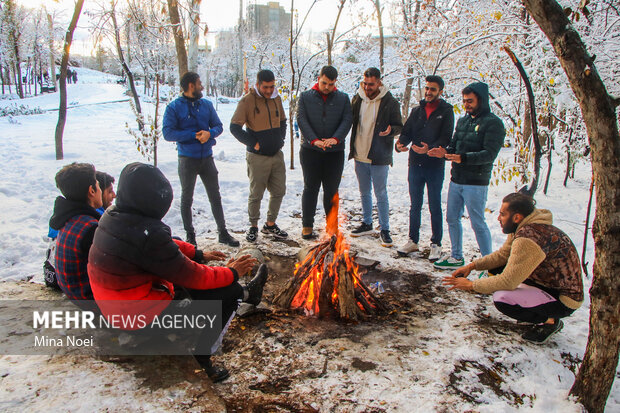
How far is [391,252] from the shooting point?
4.85 m

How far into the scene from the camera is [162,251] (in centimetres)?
222

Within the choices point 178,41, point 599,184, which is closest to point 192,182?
point 178,41

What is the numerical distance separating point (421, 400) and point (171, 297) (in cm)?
176

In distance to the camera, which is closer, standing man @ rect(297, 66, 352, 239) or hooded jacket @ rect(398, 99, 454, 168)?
hooded jacket @ rect(398, 99, 454, 168)

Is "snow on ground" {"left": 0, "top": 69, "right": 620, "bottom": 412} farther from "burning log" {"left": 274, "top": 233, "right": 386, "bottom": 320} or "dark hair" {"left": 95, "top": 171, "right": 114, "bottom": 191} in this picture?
"dark hair" {"left": 95, "top": 171, "right": 114, "bottom": 191}

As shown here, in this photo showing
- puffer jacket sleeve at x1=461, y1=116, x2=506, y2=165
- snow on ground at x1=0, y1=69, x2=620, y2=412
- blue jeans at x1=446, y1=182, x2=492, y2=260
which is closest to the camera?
snow on ground at x1=0, y1=69, x2=620, y2=412

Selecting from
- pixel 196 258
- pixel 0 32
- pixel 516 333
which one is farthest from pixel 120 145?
pixel 0 32

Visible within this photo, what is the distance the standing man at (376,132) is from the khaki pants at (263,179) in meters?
1.11

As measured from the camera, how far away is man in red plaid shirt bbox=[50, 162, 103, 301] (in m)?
2.70

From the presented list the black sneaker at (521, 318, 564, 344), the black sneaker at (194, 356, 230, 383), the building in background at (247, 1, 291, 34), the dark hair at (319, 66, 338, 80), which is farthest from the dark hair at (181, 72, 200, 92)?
the building in background at (247, 1, 291, 34)

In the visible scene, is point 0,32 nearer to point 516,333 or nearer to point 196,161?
point 196,161

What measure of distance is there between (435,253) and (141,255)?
3.55 metres

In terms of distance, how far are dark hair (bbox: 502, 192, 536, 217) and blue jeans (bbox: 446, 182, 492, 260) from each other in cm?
110

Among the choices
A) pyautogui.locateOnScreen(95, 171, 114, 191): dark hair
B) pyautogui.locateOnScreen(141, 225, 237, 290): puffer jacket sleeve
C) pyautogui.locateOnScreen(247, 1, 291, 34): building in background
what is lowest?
pyautogui.locateOnScreen(141, 225, 237, 290): puffer jacket sleeve
